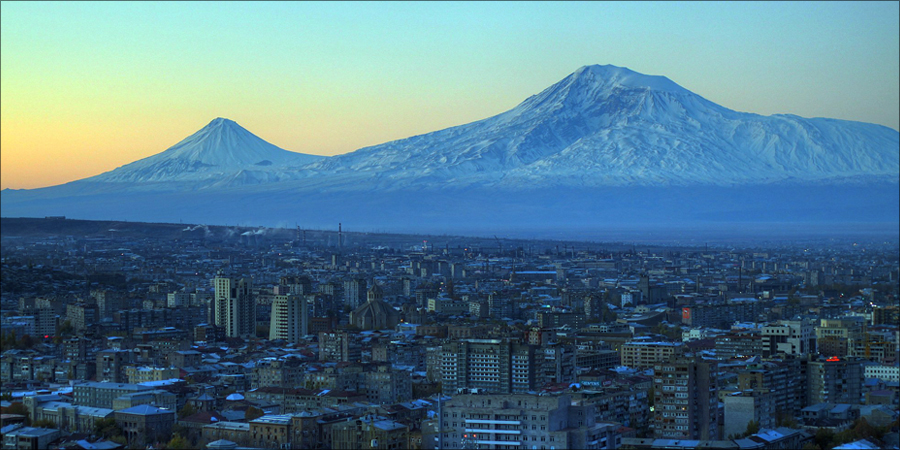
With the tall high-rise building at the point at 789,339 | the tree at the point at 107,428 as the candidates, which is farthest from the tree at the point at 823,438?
the tree at the point at 107,428

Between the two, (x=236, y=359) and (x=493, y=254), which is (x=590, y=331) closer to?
(x=236, y=359)

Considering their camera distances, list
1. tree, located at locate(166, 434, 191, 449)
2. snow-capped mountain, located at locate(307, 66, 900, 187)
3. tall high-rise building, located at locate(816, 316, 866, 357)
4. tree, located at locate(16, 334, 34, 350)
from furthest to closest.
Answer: snow-capped mountain, located at locate(307, 66, 900, 187) < tree, located at locate(16, 334, 34, 350) < tall high-rise building, located at locate(816, 316, 866, 357) < tree, located at locate(166, 434, 191, 449)

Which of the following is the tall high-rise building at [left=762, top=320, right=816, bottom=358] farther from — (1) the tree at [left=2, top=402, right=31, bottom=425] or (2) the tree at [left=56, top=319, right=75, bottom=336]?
(2) the tree at [left=56, top=319, right=75, bottom=336]

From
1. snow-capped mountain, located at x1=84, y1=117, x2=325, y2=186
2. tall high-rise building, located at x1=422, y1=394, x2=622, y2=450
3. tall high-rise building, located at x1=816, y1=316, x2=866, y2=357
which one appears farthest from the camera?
snow-capped mountain, located at x1=84, y1=117, x2=325, y2=186

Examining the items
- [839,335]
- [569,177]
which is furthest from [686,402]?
[569,177]

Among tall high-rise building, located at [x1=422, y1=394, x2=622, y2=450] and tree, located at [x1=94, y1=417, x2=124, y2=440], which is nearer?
tall high-rise building, located at [x1=422, y1=394, x2=622, y2=450]

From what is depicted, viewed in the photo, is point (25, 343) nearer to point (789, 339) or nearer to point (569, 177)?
point (789, 339)

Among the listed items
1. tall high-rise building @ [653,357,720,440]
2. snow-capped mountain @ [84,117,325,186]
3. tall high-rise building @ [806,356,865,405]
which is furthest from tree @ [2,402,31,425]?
snow-capped mountain @ [84,117,325,186]

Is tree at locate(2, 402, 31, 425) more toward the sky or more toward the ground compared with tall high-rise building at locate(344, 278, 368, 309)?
more toward the ground
